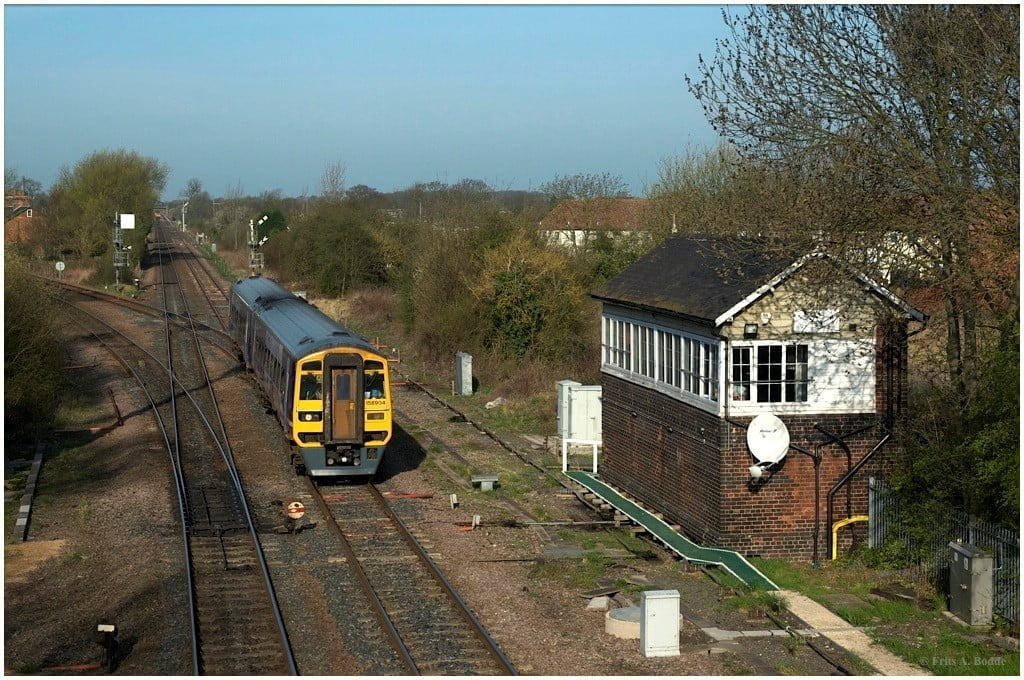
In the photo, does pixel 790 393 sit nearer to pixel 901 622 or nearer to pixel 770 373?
pixel 770 373

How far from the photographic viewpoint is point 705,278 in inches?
677

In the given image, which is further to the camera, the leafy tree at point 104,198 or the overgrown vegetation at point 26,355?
the leafy tree at point 104,198

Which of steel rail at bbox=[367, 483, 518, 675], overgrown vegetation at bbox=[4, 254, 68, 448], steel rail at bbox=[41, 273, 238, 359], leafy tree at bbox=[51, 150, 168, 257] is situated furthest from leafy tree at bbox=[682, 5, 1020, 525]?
leafy tree at bbox=[51, 150, 168, 257]

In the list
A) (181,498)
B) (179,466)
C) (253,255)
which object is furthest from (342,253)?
(181,498)

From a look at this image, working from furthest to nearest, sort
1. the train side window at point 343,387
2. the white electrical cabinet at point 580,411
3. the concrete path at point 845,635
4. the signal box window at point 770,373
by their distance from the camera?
the white electrical cabinet at point 580,411, the train side window at point 343,387, the signal box window at point 770,373, the concrete path at point 845,635

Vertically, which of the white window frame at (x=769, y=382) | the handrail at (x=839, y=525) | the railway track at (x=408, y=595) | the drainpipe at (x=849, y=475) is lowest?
the railway track at (x=408, y=595)

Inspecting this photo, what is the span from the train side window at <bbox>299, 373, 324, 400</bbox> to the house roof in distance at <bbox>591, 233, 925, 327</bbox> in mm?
4822

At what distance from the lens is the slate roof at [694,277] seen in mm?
15836

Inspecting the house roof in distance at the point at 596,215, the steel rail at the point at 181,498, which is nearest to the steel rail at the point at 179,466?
the steel rail at the point at 181,498

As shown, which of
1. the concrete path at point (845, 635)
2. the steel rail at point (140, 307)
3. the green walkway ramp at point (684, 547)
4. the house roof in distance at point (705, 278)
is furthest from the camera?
the steel rail at point (140, 307)

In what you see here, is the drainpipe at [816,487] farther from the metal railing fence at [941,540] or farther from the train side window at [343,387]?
the train side window at [343,387]

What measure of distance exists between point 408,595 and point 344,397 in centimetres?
668

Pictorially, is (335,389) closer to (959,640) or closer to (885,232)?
(885,232)

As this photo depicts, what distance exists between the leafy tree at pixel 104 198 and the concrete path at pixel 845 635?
5663 centimetres
